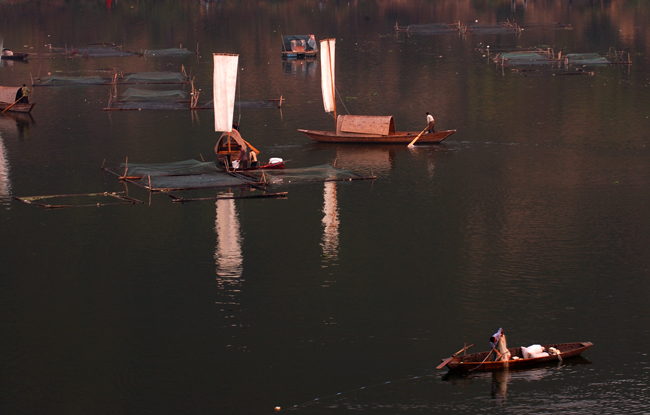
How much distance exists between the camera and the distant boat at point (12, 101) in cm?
8350

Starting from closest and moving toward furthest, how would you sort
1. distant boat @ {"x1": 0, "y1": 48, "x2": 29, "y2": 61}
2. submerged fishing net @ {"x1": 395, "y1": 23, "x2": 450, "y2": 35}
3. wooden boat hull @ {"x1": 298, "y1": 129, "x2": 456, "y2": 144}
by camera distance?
wooden boat hull @ {"x1": 298, "y1": 129, "x2": 456, "y2": 144} → distant boat @ {"x1": 0, "y1": 48, "x2": 29, "y2": 61} → submerged fishing net @ {"x1": 395, "y1": 23, "x2": 450, "y2": 35}

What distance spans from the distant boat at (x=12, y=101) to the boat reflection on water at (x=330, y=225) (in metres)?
39.4

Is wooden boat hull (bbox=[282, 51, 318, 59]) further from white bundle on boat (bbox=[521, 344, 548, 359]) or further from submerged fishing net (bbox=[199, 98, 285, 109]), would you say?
white bundle on boat (bbox=[521, 344, 548, 359])

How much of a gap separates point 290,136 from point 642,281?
3817 centimetres

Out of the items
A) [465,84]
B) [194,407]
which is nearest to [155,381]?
[194,407]

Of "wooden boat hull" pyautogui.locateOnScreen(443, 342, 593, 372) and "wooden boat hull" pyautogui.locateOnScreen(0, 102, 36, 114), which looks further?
"wooden boat hull" pyautogui.locateOnScreen(0, 102, 36, 114)

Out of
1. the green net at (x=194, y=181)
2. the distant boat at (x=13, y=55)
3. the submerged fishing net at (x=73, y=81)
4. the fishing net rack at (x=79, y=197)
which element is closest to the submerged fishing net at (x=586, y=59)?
the submerged fishing net at (x=73, y=81)

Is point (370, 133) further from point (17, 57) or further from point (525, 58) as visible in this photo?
point (17, 57)

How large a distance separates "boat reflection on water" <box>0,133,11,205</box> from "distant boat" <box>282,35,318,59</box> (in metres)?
60.1

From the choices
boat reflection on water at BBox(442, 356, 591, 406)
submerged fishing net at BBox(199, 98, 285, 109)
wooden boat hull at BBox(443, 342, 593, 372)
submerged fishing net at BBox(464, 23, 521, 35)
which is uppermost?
submerged fishing net at BBox(464, 23, 521, 35)

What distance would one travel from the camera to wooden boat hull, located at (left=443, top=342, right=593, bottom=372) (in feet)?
105

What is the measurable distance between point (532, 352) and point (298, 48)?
322ft

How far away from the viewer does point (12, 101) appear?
84125mm

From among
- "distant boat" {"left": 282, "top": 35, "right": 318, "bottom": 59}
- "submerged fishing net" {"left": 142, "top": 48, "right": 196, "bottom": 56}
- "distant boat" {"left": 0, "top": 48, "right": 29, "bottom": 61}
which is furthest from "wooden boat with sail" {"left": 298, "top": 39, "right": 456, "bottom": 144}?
"distant boat" {"left": 0, "top": 48, "right": 29, "bottom": 61}
